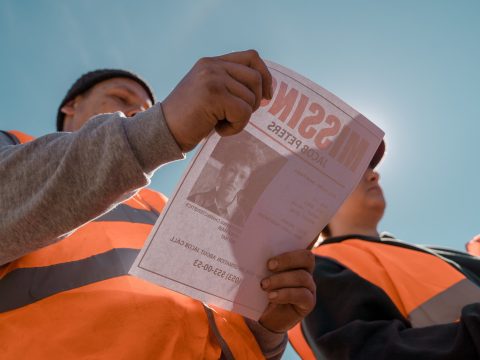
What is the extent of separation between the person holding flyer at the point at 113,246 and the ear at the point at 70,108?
992mm

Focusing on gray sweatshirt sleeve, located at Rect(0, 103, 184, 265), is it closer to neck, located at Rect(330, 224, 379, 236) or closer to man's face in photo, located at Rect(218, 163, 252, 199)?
man's face in photo, located at Rect(218, 163, 252, 199)

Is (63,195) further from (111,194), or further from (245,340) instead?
(245,340)

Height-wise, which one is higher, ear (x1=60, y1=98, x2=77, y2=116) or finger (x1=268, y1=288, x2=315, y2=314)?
finger (x1=268, y1=288, x2=315, y2=314)

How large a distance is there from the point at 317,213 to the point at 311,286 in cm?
22

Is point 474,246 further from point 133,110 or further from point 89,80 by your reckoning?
point 89,80

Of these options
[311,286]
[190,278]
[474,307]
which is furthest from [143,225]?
[474,307]

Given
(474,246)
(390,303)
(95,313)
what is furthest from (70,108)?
(474,246)

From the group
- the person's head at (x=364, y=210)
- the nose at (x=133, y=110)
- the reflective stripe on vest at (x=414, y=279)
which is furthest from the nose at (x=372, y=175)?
the nose at (x=133, y=110)

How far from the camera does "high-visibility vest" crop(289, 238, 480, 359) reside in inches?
69.7

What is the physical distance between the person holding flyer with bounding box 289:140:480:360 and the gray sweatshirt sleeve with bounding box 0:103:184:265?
43.5 inches

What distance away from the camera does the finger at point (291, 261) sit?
1104mm

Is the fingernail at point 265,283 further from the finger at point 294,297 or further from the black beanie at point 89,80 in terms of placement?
the black beanie at point 89,80

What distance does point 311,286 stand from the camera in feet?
3.93

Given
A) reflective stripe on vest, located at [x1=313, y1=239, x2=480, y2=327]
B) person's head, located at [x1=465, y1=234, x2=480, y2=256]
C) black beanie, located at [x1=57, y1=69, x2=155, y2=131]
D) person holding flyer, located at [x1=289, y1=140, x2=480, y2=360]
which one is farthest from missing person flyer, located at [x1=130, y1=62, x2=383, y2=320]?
person's head, located at [x1=465, y1=234, x2=480, y2=256]
